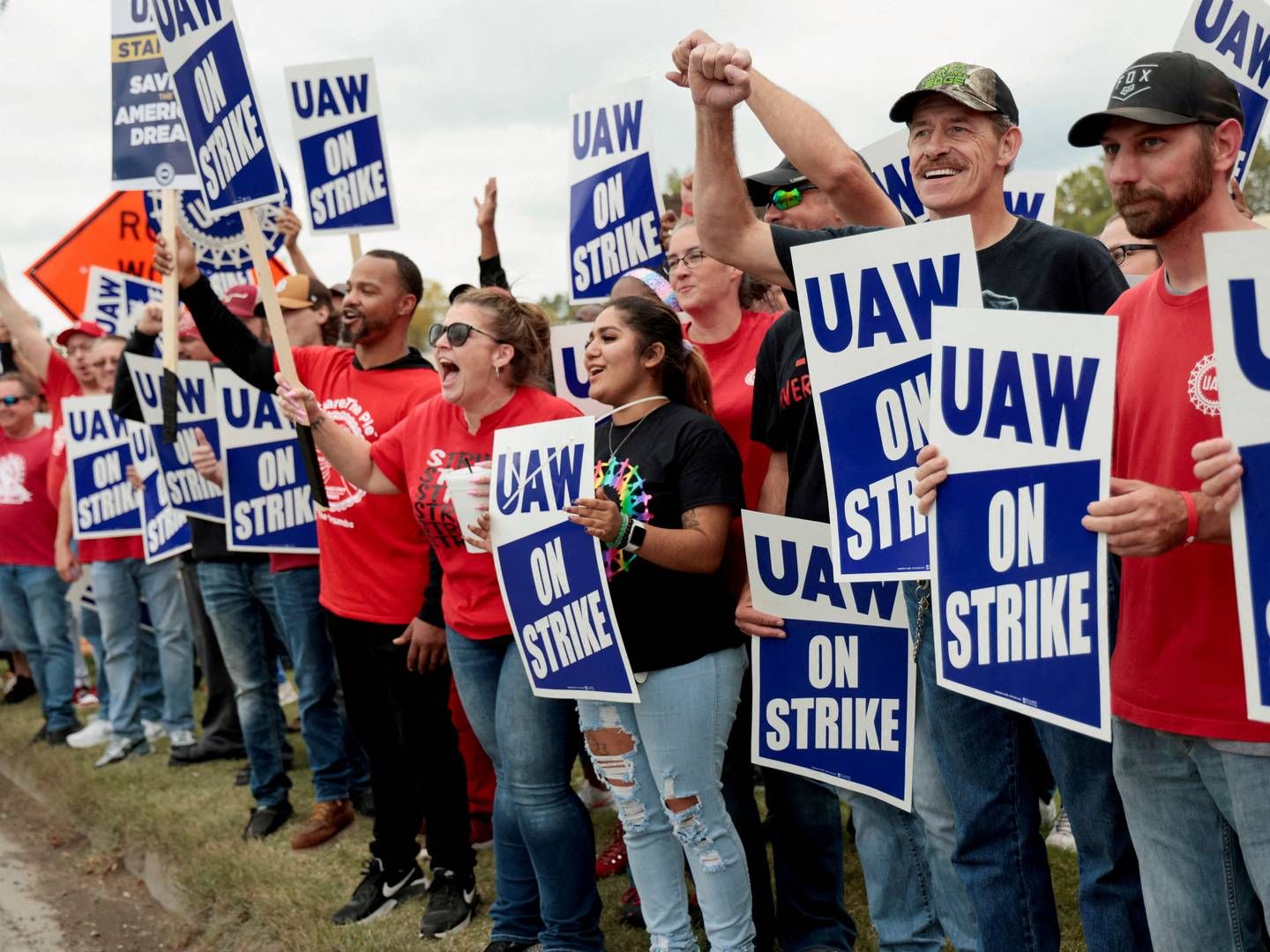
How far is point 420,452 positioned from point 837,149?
1.98 metres

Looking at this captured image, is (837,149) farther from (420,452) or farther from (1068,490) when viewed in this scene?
(420,452)

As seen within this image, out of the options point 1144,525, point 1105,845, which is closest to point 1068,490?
point 1144,525

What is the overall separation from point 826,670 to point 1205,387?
159 cm

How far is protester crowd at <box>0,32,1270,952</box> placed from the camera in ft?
8.38

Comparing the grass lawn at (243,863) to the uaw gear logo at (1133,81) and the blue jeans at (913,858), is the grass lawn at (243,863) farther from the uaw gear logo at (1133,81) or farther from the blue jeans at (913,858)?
the uaw gear logo at (1133,81)

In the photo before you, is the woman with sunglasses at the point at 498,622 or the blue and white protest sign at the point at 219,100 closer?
the woman with sunglasses at the point at 498,622

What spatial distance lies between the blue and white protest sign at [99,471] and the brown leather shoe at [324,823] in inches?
103

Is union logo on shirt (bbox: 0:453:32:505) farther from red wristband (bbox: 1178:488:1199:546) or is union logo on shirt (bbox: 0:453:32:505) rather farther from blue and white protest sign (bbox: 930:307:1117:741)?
red wristband (bbox: 1178:488:1199:546)

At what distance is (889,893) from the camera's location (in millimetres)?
3650

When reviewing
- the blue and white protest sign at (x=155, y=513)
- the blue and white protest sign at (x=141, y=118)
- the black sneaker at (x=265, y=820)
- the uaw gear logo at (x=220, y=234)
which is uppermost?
the blue and white protest sign at (x=141, y=118)

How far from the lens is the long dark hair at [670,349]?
159 inches

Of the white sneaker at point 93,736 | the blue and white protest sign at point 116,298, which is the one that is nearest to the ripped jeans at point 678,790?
the white sneaker at point 93,736

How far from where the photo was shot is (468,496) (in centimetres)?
397

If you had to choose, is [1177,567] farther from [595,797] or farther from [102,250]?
[102,250]
